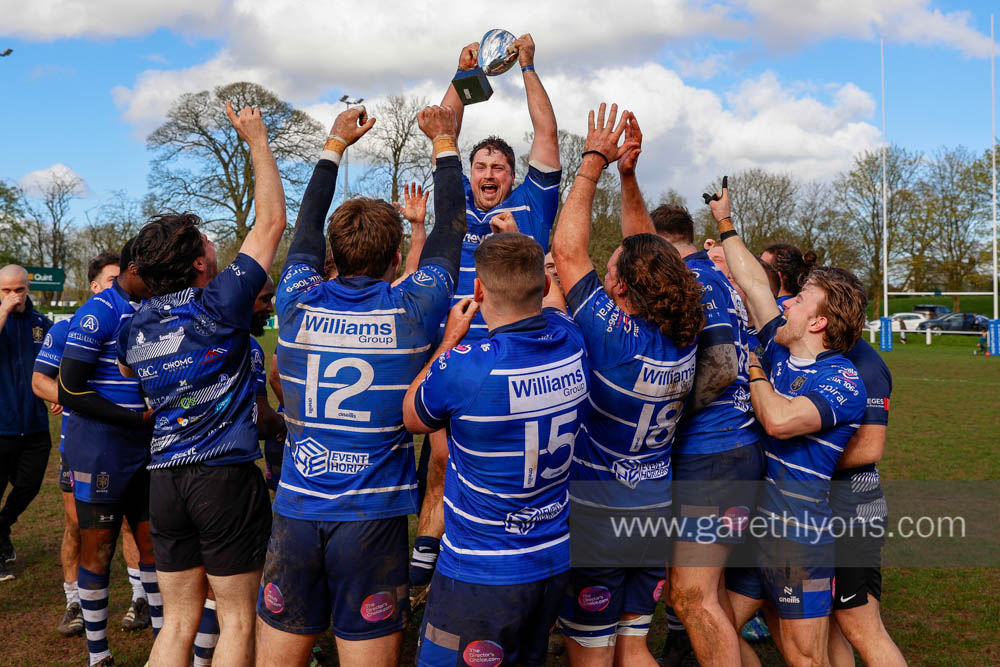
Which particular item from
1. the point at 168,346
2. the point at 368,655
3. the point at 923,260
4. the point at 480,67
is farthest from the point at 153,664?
the point at 923,260

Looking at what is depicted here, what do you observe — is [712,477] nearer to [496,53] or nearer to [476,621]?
[476,621]

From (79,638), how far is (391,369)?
3.90 meters

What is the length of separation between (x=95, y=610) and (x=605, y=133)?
432cm

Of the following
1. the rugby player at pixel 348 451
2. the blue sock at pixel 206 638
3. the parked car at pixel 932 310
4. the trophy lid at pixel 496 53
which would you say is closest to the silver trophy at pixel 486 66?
the trophy lid at pixel 496 53

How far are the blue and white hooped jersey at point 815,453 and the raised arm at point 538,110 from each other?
2.02m

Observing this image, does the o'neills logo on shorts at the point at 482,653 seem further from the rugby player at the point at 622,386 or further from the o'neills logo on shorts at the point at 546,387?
the o'neills logo on shorts at the point at 546,387

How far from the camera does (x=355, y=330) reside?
10.1 feet

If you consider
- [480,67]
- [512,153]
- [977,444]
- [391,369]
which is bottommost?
[977,444]

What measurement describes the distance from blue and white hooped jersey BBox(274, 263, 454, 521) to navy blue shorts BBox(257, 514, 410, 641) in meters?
0.08

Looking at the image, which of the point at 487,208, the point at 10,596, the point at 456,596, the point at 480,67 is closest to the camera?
the point at 456,596

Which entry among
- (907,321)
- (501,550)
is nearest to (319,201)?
(501,550)

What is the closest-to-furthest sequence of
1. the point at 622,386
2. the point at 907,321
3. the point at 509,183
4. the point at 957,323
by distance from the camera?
the point at 622,386
the point at 509,183
the point at 957,323
the point at 907,321

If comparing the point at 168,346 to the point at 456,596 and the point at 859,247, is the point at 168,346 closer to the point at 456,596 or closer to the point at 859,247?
the point at 456,596

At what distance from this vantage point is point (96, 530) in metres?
4.67
